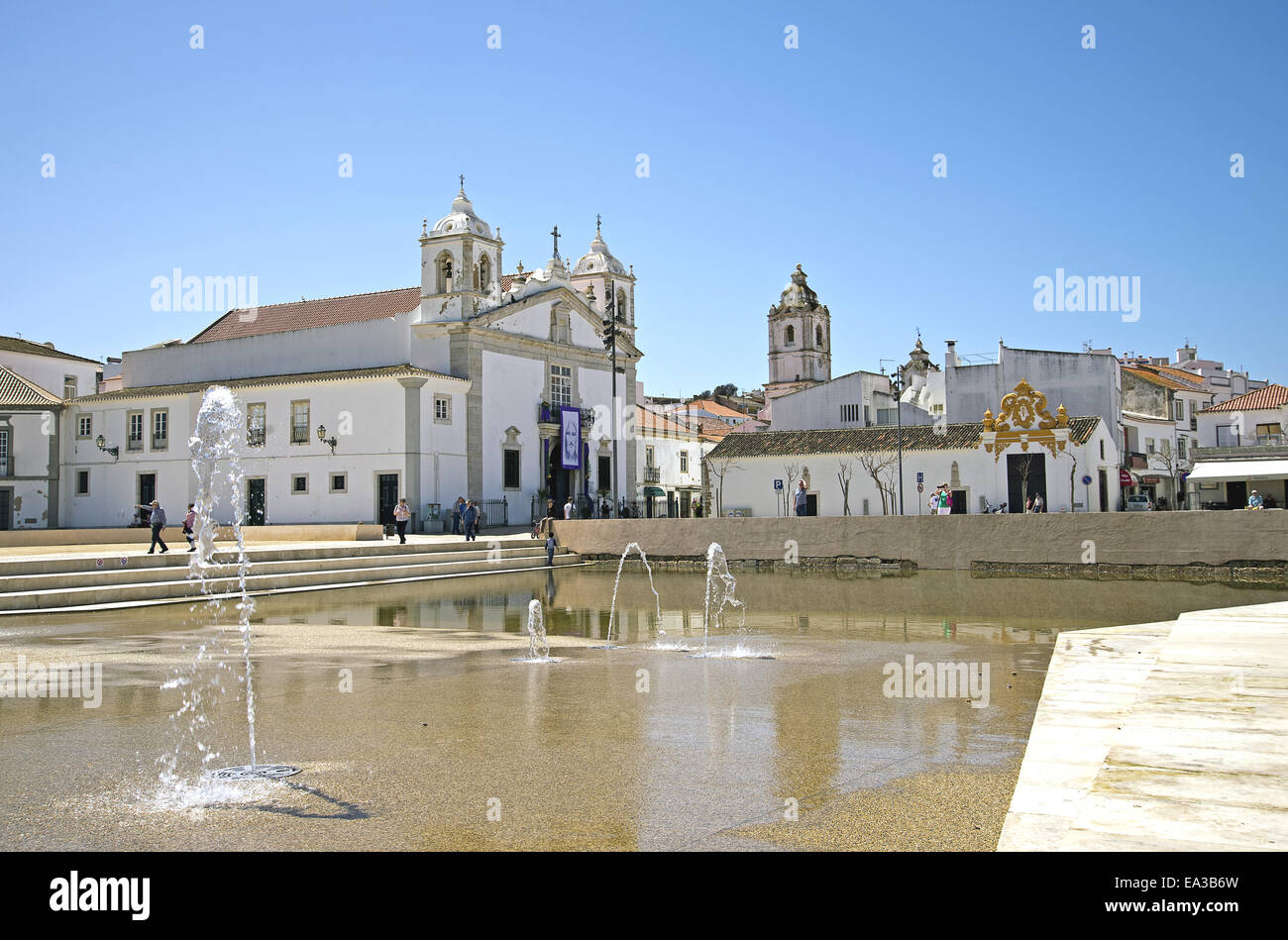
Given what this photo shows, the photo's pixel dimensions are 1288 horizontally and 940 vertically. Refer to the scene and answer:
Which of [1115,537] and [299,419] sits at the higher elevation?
[299,419]

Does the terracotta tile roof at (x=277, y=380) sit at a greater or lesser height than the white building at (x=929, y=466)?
greater

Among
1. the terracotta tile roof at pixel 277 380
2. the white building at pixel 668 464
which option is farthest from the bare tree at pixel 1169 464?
the terracotta tile roof at pixel 277 380

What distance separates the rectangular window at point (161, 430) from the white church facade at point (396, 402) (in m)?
0.09

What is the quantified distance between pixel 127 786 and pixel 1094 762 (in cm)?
491

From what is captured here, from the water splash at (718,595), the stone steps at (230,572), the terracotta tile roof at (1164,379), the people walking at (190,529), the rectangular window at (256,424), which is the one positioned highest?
the terracotta tile roof at (1164,379)

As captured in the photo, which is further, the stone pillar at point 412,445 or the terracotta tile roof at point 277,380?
the terracotta tile roof at point 277,380

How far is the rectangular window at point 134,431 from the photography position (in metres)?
42.1

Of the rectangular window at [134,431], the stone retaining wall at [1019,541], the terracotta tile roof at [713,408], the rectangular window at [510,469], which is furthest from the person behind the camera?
the terracotta tile roof at [713,408]

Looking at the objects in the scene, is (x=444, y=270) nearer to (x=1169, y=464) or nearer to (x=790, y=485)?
(x=790, y=485)

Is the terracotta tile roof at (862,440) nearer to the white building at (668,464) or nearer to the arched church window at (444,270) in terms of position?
the white building at (668,464)

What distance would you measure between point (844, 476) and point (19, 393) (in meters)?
35.0
